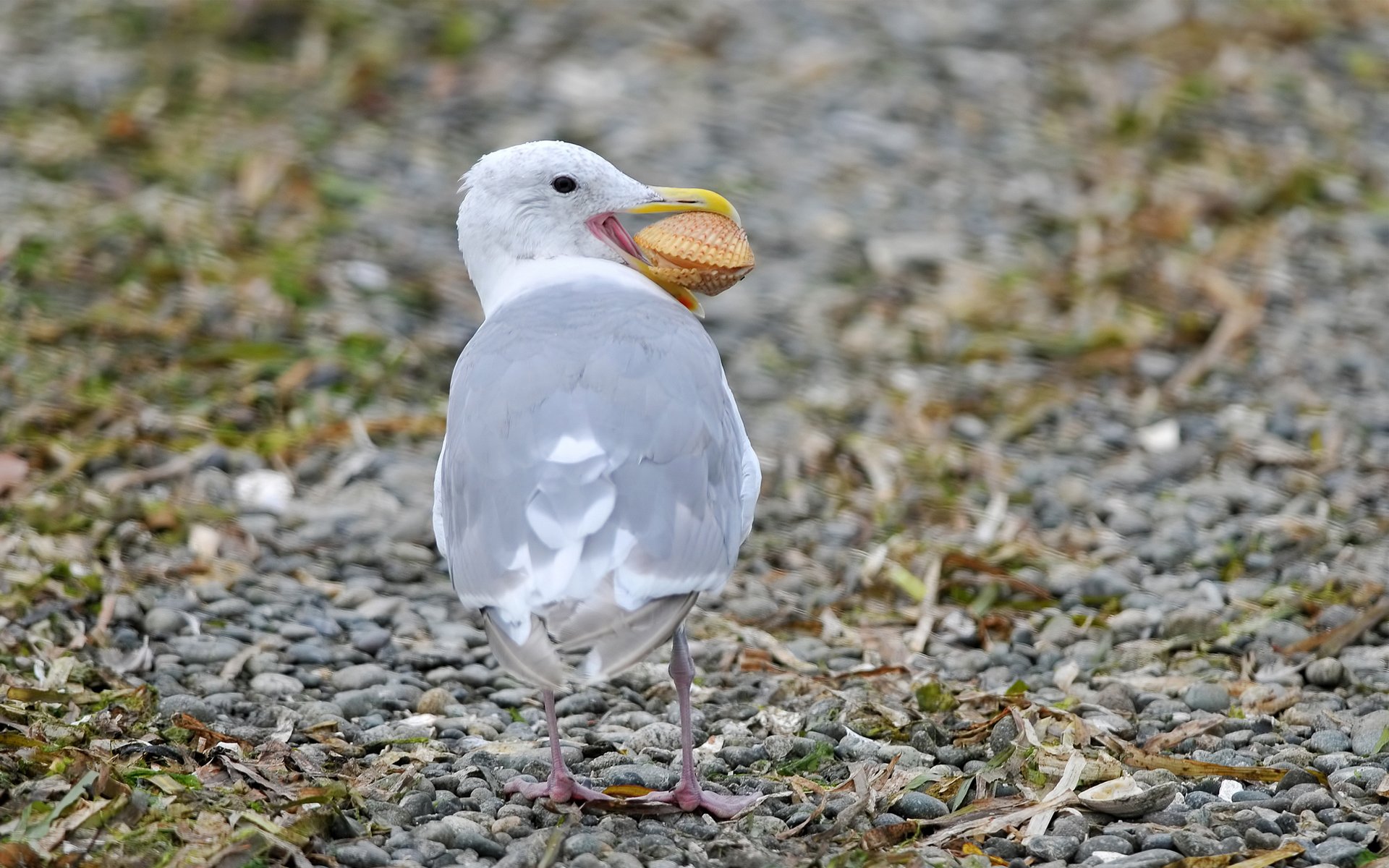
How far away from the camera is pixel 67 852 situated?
136 inches

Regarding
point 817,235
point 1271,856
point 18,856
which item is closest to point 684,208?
point 1271,856

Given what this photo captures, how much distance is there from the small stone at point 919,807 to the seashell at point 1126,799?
1.00 ft

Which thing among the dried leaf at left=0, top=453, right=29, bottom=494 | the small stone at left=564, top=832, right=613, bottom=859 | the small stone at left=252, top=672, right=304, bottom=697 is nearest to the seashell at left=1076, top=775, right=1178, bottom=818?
the small stone at left=564, top=832, right=613, bottom=859

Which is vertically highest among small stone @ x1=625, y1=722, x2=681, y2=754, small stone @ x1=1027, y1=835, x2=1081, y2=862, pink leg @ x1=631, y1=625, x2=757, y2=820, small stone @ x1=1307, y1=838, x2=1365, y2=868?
small stone @ x1=1307, y1=838, x2=1365, y2=868

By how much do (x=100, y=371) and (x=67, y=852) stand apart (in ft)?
11.3

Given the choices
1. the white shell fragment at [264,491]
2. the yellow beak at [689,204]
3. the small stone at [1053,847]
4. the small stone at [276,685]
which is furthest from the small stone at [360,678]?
the small stone at [1053,847]

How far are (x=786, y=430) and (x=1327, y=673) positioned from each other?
253cm

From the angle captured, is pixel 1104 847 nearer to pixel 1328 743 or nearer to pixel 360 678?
pixel 1328 743

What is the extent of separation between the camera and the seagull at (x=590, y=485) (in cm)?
356

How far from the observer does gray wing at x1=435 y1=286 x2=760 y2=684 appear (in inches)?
140

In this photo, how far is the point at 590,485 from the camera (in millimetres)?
3729

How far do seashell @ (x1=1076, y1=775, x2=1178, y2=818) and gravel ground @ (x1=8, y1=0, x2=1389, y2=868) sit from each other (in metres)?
0.02

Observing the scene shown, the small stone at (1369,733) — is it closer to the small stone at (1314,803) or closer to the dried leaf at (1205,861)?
the small stone at (1314,803)

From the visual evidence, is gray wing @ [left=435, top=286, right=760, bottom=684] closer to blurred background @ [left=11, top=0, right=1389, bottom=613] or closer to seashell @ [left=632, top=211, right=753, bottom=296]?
seashell @ [left=632, top=211, right=753, bottom=296]
